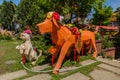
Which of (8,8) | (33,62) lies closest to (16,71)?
(33,62)

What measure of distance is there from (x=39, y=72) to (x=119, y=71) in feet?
8.35

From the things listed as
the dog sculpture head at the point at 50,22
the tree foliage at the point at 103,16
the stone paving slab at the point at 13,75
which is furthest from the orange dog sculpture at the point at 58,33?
the tree foliage at the point at 103,16

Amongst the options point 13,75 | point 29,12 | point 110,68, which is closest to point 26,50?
point 13,75

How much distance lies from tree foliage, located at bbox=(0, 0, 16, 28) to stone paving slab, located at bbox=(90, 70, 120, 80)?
31213 millimetres

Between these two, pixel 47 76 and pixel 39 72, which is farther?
pixel 39 72

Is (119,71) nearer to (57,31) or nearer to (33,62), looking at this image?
(57,31)

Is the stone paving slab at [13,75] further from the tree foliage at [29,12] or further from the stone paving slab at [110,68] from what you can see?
the tree foliage at [29,12]

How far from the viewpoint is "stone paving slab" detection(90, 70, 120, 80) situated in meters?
4.42

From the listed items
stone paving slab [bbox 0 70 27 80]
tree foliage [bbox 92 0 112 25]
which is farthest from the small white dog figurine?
tree foliage [bbox 92 0 112 25]

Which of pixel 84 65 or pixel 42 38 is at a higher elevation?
pixel 42 38

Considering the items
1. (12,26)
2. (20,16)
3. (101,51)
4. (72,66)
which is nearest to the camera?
(72,66)

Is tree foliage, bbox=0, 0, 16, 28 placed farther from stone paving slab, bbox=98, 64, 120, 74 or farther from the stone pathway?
stone paving slab, bbox=98, 64, 120, 74

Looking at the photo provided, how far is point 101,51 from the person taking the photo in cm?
771

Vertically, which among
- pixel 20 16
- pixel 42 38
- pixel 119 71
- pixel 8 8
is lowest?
pixel 119 71
